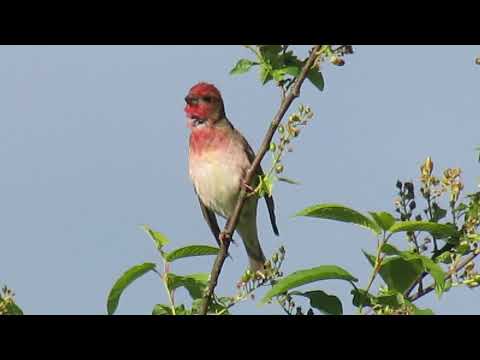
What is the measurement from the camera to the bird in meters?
8.27

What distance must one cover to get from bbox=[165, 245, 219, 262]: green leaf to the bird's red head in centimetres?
480

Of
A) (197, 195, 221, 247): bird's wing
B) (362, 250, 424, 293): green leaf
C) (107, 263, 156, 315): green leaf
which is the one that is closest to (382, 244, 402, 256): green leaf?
(362, 250, 424, 293): green leaf

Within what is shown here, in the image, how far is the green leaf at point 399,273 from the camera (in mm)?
3127

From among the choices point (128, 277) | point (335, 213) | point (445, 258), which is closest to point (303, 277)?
point (335, 213)

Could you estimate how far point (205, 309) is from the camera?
3.13 metres

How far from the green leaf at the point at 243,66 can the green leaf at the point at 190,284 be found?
88 cm

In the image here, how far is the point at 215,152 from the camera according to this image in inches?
328

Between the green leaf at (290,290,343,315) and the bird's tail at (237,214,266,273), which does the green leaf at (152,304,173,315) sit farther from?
the bird's tail at (237,214,266,273)

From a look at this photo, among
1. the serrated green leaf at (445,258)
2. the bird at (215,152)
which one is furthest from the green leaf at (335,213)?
the bird at (215,152)

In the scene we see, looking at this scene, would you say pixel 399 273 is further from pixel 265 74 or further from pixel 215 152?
pixel 215 152

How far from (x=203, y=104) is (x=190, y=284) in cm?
481

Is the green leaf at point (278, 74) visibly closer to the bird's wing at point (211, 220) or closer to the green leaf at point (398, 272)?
the green leaf at point (398, 272)
